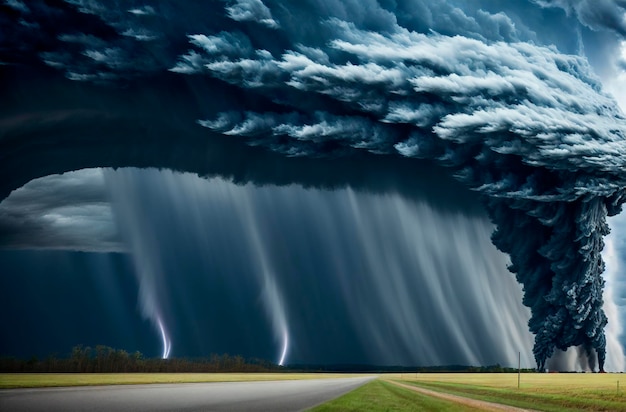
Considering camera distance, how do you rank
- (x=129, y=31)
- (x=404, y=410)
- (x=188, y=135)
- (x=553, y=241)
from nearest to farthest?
(x=404, y=410), (x=129, y=31), (x=188, y=135), (x=553, y=241)

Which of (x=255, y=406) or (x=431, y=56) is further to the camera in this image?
(x=431, y=56)

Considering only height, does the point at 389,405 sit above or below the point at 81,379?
above

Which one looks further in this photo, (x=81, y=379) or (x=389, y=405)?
(x=81, y=379)

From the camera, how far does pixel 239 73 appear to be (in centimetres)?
5416

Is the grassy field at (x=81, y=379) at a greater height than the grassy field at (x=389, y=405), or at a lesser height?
lesser

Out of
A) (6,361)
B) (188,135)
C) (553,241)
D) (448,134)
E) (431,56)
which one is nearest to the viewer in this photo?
(431,56)

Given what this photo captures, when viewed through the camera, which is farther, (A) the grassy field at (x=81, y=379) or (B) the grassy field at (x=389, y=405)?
(A) the grassy field at (x=81, y=379)

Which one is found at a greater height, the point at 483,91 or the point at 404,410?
the point at 483,91

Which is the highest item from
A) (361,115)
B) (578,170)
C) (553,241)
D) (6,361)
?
(361,115)

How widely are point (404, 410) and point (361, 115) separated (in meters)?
35.6

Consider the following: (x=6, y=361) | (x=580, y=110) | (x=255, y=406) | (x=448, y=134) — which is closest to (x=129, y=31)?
(x=448, y=134)

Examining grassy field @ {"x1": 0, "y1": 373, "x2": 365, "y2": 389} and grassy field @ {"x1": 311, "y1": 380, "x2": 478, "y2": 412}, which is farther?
grassy field @ {"x1": 0, "y1": 373, "x2": 365, "y2": 389}

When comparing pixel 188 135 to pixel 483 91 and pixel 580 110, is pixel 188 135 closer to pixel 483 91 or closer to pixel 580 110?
pixel 483 91

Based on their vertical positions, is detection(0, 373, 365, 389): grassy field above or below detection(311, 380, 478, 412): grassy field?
below
